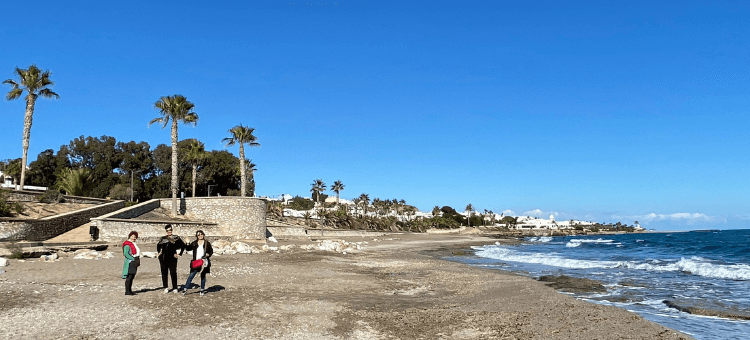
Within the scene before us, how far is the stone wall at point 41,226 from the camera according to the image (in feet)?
72.8

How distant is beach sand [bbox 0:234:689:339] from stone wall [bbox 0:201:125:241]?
729 cm

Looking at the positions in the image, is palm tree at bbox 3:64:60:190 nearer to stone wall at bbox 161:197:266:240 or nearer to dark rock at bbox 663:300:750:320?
stone wall at bbox 161:197:266:240

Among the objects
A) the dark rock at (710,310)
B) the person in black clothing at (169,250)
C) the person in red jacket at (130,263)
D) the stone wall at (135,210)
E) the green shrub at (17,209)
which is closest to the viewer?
the person in red jacket at (130,263)

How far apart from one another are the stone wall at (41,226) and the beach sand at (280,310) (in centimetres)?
729

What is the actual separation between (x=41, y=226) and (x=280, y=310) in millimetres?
20526

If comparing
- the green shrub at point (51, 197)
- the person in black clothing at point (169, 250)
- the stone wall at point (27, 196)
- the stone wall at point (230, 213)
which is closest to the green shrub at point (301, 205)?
the stone wall at point (230, 213)

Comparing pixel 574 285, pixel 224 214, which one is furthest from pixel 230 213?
pixel 574 285

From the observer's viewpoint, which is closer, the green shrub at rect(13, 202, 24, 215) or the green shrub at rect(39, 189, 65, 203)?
the green shrub at rect(13, 202, 24, 215)

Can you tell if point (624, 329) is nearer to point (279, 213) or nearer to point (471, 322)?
point (471, 322)

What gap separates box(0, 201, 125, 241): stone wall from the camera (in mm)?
22203

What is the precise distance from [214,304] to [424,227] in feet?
401

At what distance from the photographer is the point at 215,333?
832cm

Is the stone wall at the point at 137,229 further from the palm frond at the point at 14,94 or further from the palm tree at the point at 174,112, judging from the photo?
the palm frond at the point at 14,94

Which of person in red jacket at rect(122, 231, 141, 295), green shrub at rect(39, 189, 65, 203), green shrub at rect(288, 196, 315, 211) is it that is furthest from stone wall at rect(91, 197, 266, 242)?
green shrub at rect(288, 196, 315, 211)
